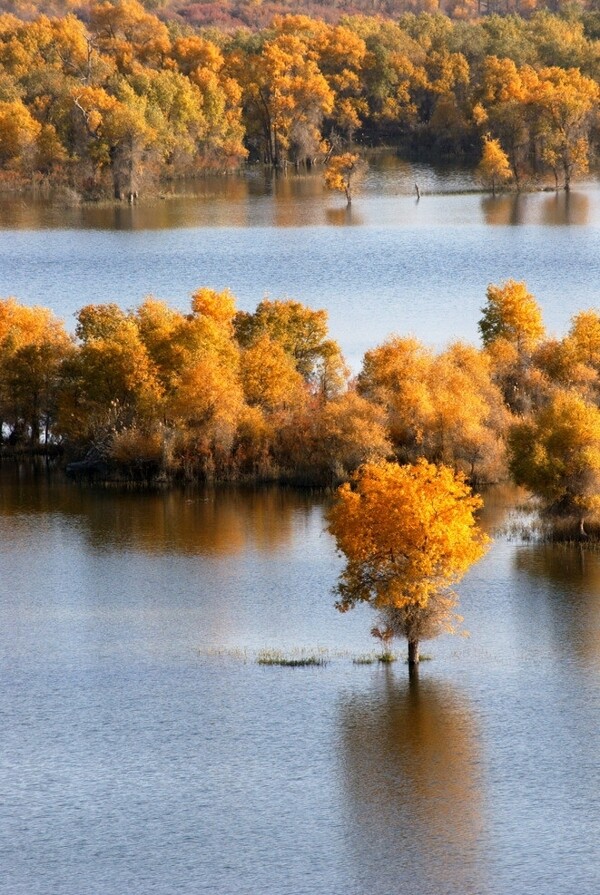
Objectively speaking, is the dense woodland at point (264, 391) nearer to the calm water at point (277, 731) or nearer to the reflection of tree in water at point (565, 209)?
the calm water at point (277, 731)

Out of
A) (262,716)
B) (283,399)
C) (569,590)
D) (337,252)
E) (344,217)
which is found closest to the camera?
(262,716)

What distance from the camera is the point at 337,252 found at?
341 ft

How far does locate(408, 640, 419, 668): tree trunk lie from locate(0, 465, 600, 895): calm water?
0.92 feet

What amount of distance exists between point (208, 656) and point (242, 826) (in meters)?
9.73

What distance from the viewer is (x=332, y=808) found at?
35219mm

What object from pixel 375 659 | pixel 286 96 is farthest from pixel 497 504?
pixel 286 96

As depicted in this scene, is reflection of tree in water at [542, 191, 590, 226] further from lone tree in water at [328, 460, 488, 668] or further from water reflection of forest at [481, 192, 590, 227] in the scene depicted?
lone tree in water at [328, 460, 488, 668]

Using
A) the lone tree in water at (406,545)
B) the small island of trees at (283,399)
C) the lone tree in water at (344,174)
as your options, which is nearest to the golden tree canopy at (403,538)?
the lone tree in water at (406,545)

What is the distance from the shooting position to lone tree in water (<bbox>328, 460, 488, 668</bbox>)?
4066 centimetres

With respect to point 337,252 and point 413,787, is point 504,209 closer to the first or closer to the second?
point 337,252

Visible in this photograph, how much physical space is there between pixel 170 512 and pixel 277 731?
19911 millimetres

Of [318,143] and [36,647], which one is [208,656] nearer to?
[36,647]

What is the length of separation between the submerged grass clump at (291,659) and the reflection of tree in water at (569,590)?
21.5 feet

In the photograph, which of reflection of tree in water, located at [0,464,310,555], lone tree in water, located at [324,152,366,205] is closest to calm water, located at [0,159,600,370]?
lone tree in water, located at [324,152,366,205]
